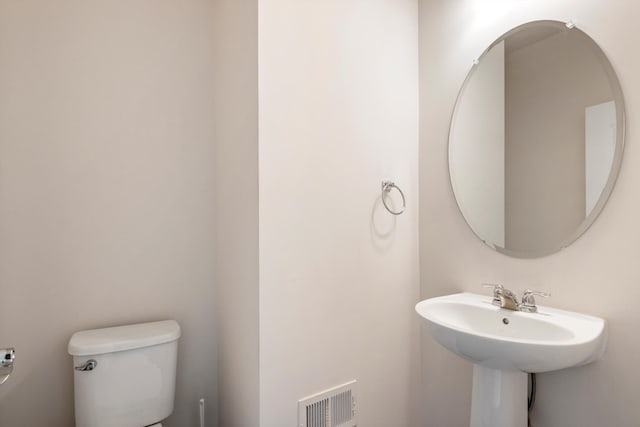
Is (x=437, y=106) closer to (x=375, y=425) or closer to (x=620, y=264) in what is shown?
(x=620, y=264)

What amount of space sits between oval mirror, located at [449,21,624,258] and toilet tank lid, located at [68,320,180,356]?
4.51 feet

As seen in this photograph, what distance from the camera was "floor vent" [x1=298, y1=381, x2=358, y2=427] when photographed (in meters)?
1.28

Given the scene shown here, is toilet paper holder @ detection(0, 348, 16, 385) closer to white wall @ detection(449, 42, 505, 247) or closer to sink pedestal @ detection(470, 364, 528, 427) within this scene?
sink pedestal @ detection(470, 364, 528, 427)

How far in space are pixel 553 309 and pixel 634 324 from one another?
22 cm

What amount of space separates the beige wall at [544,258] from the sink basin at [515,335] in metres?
0.09

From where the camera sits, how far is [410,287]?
166 cm

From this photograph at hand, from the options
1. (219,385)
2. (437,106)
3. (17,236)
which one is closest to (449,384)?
(219,385)

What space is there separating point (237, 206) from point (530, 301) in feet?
3.78

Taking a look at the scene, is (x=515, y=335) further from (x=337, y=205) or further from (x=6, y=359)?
(x=6, y=359)

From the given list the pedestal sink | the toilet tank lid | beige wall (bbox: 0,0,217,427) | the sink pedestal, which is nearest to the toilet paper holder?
the toilet tank lid

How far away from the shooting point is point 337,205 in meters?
1.39

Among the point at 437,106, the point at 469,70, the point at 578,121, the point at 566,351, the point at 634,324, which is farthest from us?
the point at 437,106

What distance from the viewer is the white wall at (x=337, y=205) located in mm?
1213

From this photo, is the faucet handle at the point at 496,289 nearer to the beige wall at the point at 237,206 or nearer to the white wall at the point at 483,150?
the white wall at the point at 483,150
